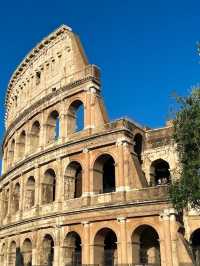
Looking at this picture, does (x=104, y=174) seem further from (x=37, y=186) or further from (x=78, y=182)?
(x=37, y=186)

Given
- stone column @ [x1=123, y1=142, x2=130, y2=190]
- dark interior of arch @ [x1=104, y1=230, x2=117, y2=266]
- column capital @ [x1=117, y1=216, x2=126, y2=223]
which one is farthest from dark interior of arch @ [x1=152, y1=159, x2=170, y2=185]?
column capital @ [x1=117, y1=216, x2=126, y2=223]

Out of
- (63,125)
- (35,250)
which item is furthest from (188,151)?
(35,250)

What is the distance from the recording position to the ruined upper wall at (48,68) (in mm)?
27172

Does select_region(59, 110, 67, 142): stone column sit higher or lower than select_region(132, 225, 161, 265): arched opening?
higher

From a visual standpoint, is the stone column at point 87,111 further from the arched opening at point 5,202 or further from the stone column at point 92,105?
the arched opening at point 5,202

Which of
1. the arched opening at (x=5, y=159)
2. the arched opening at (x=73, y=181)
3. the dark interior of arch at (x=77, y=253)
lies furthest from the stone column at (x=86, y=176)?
the arched opening at (x=5, y=159)

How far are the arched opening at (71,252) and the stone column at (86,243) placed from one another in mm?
1097

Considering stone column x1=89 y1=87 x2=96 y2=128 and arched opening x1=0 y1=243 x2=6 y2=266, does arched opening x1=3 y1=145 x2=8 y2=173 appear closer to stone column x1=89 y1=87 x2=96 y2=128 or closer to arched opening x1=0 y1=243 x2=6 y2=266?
arched opening x1=0 y1=243 x2=6 y2=266

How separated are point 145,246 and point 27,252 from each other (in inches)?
332

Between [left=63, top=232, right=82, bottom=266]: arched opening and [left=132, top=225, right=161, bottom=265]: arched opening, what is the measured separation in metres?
3.62

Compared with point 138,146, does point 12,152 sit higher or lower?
higher

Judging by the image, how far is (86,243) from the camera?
21.5 m

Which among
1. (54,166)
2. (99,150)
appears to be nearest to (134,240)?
(99,150)

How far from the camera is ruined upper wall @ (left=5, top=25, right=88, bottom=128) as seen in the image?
1070 inches
